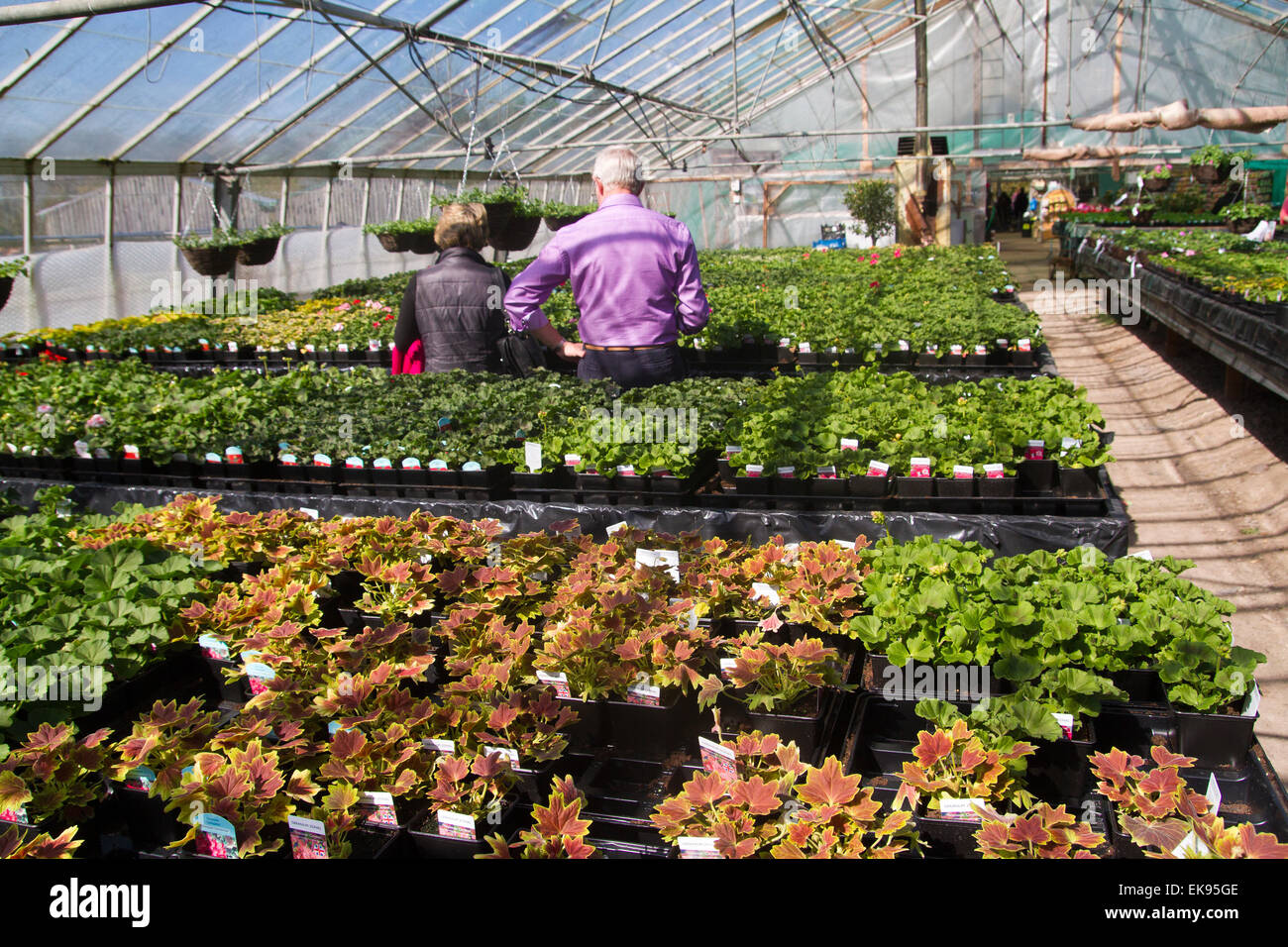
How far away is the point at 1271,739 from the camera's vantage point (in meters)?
3.12

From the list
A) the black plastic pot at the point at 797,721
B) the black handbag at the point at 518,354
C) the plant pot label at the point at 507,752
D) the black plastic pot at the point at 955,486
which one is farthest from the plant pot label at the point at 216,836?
the black handbag at the point at 518,354

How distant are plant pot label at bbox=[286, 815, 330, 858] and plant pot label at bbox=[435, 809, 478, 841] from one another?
0.75 ft

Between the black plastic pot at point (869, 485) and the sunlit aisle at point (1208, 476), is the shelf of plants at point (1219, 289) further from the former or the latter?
the black plastic pot at point (869, 485)

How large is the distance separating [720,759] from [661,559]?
1016mm

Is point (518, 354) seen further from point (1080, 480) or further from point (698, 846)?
point (698, 846)

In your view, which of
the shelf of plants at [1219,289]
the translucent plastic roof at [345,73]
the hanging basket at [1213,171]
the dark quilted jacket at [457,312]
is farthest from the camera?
the hanging basket at [1213,171]

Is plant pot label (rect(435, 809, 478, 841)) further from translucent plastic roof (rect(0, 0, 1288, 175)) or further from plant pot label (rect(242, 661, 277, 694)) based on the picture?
translucent plastic roof (rect(0, 0, 1288, 175))

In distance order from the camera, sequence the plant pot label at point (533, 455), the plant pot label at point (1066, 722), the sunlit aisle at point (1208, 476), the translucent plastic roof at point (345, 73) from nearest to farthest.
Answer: the plant pot label at point (1066, 722) → the plant pot label at point (533, 455) → the sunlit aisle at point (1208, 476) → the translucent plastic roof at point (345, 73)

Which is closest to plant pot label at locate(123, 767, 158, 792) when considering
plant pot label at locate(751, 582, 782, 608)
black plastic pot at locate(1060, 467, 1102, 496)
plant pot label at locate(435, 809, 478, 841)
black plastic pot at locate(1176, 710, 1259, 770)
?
plant pot label at locate(435, 809, 478, 841)

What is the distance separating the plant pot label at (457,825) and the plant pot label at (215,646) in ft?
3.48

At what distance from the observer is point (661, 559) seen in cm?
283

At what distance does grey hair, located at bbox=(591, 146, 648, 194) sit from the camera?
3.86 metres

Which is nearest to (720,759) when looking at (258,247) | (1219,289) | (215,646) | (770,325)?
(215,646)

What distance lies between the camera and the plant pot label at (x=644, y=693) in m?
2.18
